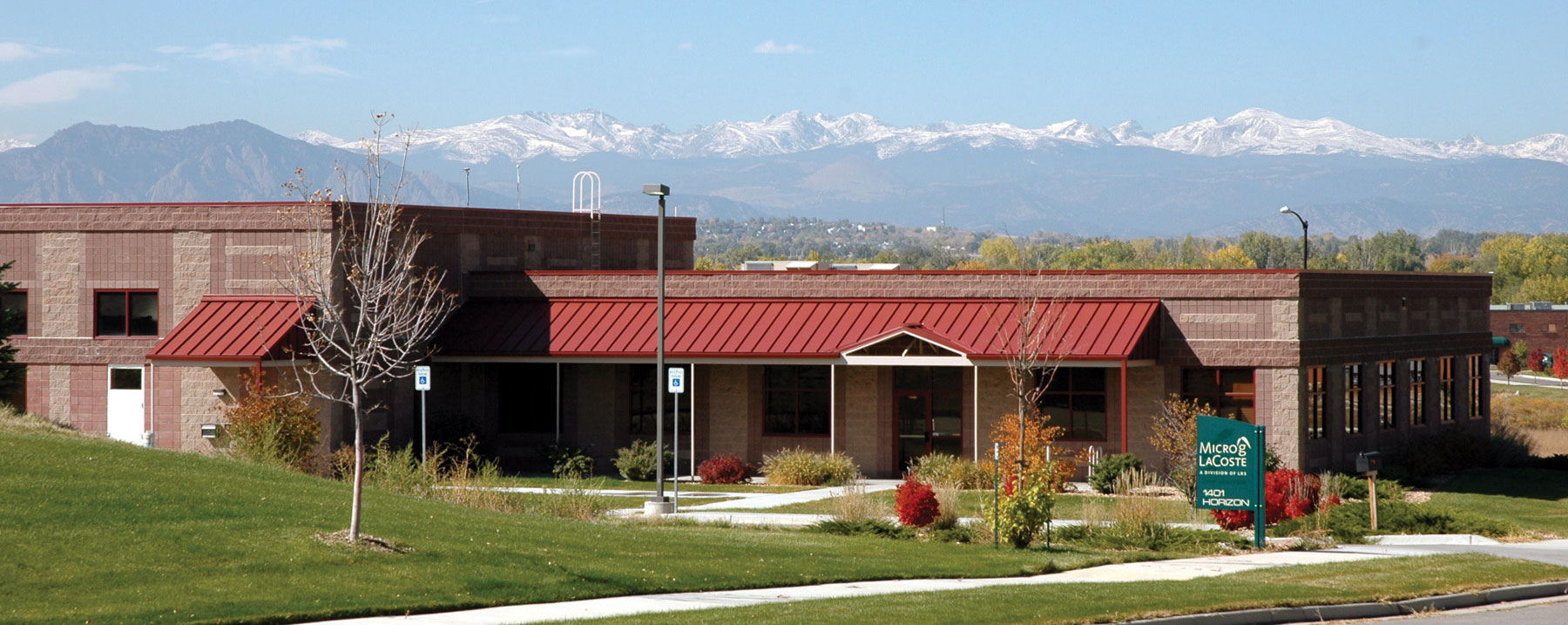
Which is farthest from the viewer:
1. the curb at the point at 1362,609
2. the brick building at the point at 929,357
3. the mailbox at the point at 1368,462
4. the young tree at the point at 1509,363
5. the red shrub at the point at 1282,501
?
the young tree at the point at 1509,363

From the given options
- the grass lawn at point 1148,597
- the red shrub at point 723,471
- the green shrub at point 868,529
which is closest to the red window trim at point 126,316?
the red shrub at point 723,471

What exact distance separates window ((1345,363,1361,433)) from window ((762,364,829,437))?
37.7ft

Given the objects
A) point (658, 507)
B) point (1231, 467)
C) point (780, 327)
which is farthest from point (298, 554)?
point (780, 327)

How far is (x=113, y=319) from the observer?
3438 cm

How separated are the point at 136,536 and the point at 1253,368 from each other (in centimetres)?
2296

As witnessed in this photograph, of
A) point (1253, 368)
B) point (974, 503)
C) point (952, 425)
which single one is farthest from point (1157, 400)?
point (974, 503)

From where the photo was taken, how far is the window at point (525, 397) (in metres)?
36.8

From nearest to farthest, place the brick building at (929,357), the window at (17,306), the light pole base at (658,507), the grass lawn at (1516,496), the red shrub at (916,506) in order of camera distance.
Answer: the red shrub at (916,506), the light pole base at (658,507), the grass lawn at (1516,496), the brick building at (929,357), the window at (17,306)

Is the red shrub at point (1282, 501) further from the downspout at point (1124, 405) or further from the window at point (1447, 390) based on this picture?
the window at point (1447, 390)

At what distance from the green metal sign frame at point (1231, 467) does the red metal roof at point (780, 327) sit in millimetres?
8696

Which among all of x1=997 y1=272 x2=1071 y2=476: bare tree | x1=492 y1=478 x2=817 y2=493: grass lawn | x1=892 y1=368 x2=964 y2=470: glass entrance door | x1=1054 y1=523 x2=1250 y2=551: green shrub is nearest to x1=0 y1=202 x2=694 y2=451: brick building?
x1=492 y1=478 x2=817 y2=493: grass lawn

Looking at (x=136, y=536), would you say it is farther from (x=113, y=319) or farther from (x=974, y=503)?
(x=113, y=319)

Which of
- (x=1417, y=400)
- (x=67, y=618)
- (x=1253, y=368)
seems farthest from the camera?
(x=1417, y=400)

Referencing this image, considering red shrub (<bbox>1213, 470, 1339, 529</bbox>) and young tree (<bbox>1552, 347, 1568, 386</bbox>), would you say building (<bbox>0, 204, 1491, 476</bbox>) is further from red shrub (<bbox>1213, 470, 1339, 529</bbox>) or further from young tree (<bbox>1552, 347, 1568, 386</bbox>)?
young tree (<bbox>1552, 347, 1568, 386</bbox>)
